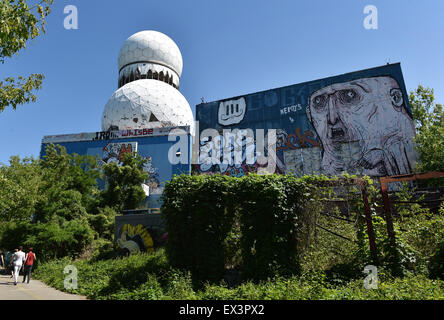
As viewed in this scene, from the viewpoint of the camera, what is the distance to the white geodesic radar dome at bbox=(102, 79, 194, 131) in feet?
120

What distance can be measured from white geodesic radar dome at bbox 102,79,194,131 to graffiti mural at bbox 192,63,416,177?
6662 mm

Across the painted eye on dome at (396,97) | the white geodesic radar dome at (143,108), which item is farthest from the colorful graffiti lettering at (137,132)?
the painted eye on dome at (396,97)

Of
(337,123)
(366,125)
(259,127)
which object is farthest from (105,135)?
(366,125)

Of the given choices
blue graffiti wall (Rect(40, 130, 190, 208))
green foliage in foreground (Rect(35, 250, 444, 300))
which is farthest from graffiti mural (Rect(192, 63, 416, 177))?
green foliage in foreground (Rect(35, 250, 444, 300))

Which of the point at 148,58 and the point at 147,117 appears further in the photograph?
the point at 148,58

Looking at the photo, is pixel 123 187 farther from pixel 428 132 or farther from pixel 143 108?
pixel 428 132

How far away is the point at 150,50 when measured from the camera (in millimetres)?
41656

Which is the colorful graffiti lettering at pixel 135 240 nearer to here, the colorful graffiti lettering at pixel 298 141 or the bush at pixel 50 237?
the bush at pixel 50 237

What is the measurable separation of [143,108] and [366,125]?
26397mm

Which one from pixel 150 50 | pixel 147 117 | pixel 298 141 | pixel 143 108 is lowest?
pixel 298 141

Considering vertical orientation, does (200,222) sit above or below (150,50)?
below
